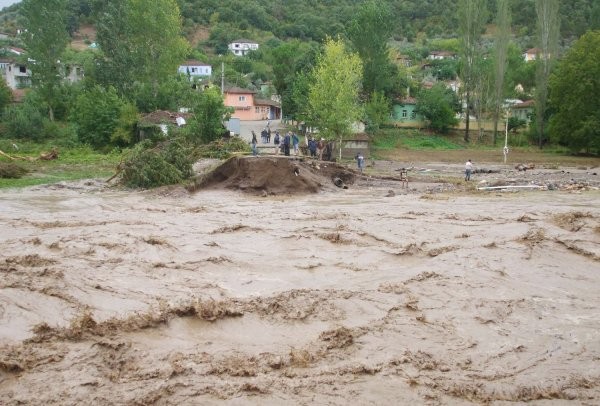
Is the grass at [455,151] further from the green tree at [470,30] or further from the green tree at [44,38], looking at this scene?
the green tree at [44,38]

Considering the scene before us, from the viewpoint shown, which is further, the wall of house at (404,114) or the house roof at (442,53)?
the house roof at (442,53)

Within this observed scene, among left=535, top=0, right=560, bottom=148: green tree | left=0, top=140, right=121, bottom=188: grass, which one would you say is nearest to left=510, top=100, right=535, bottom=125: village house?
left=535, top=0, right=560, bottom=148: green tree

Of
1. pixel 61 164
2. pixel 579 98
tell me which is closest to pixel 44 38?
pixel 61 164

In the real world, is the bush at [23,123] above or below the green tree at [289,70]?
below

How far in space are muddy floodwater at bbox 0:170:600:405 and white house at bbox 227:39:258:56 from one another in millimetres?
98098

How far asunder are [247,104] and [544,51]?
31.5m

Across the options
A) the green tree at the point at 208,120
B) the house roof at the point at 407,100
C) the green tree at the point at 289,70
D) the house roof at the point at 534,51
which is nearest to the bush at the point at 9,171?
the green tree at the point at 208,120

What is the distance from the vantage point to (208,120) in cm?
3622

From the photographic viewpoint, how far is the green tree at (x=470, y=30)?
176 feet

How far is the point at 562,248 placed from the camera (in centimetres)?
1560

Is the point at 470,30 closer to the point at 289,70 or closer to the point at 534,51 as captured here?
the point at 289,70

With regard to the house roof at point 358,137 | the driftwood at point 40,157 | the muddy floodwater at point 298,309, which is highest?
the house roof at point 358,137

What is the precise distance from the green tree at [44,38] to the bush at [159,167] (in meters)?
27.2

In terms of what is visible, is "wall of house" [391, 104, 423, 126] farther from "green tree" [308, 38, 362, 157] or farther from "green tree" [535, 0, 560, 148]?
"green tree" [308, 38, 362, 157]
